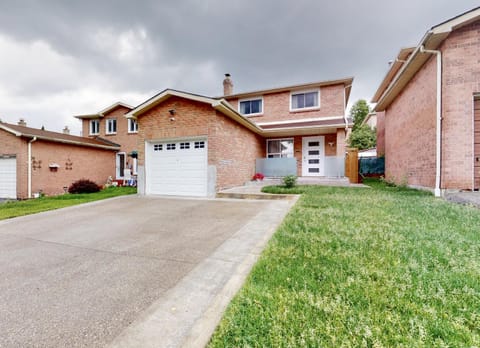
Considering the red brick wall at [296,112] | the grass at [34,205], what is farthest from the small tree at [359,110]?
the grass at [34,205]

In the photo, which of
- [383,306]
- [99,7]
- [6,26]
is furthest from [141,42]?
[383,306]

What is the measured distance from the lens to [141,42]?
428 inches

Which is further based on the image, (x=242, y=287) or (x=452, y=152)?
(x=452, y=152)

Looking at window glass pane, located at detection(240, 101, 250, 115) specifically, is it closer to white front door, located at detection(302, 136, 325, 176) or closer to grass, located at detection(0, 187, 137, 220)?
white front door, located at detection(302, 136, 325, 176)

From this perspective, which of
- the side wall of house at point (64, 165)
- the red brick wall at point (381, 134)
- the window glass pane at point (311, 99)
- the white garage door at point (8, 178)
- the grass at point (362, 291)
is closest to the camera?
the grass at point (362, 291)

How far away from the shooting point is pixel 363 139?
27125 mm

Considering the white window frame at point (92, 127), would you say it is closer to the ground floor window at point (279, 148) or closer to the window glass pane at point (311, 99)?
the ground floor window at point (279, 148)

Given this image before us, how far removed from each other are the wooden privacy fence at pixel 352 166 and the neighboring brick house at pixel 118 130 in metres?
14.4

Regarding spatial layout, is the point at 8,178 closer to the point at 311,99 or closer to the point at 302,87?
the point at 302,87

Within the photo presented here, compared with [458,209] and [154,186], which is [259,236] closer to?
[458,209]

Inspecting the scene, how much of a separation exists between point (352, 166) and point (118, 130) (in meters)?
17.1

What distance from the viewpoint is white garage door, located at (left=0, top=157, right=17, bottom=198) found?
35.4ft

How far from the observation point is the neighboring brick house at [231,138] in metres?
8.40

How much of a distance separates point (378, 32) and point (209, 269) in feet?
45.0
